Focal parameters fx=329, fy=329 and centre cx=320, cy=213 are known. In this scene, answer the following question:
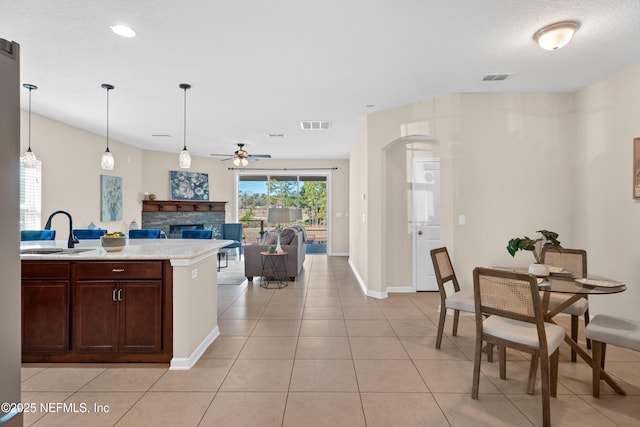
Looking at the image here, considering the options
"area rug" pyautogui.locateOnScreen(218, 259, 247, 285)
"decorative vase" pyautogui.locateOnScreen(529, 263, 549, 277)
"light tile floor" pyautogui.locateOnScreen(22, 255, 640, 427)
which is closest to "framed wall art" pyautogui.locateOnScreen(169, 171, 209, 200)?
"area rug" pyautogui.locateOnScreen(218, 259, 247, 285)

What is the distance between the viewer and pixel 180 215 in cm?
853

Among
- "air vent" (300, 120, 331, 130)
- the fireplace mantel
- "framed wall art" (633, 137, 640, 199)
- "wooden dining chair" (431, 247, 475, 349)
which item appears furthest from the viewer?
the fireplace mantel

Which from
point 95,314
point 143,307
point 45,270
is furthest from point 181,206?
point 143,307

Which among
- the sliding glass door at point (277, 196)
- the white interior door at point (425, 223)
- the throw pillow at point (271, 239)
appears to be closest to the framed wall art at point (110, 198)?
the sliding glass door at point (277, 196)

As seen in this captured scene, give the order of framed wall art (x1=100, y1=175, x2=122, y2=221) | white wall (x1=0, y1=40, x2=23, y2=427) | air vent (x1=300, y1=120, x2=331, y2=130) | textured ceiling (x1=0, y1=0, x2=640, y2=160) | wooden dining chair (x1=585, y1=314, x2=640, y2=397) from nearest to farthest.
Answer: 1. white wall (x1=0, y1=40, x2=23, y2=427)
2. wooden dining chair (x1=585, y1=314, x2=640, y2=397)
3. textured ceiling (x1=0, y1=0, x2=640, y2=160)
4. air vent (x1=300, y1=120, x2=331, y2=130)
5. framed wall art (x1=100, y1=175, x2=122, y2=221)

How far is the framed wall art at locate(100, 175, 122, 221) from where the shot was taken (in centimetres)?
671

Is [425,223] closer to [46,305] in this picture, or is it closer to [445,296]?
[445,296]

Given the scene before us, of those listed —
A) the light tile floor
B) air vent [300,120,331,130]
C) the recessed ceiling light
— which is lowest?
the light tile floor

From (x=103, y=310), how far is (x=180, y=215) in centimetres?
610

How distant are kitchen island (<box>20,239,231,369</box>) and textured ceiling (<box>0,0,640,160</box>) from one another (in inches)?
73.8

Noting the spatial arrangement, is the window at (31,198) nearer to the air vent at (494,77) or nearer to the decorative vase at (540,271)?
the air vent at (494,77)

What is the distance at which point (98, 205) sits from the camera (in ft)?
21.7

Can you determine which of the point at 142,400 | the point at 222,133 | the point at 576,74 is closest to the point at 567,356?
the point at 576,74

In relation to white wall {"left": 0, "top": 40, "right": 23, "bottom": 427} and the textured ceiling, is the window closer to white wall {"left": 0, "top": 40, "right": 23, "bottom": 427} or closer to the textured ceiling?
the textured ceiling
